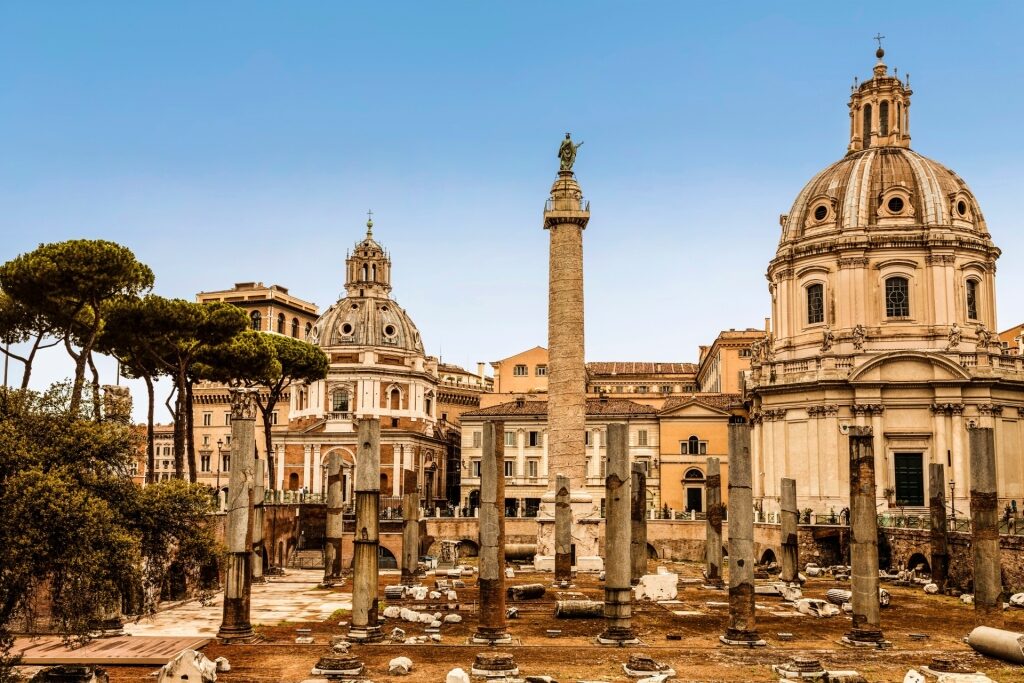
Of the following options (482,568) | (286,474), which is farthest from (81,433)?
(286,474)

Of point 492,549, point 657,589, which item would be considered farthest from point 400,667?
point 657,589

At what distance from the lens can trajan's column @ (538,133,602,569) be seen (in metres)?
42.7

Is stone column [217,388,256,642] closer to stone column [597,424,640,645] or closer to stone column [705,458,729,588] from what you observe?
stone column [597,424,640,645]

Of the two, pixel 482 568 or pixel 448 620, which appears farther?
pixel 448 620

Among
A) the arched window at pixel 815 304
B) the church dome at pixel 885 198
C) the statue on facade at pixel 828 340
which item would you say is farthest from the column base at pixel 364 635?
the church dome at pixel 885 198

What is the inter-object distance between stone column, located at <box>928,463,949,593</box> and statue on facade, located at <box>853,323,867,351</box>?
15620 millimetres

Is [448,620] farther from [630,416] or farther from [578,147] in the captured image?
[630,416]

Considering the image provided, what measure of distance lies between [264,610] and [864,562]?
16.3m

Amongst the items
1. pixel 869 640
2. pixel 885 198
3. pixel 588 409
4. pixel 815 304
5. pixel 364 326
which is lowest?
pixel 869 640

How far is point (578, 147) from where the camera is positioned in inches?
1802

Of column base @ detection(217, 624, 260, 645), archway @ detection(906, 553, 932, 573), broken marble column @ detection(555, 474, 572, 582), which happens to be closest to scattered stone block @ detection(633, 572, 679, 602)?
broken marble column @ detection(555, 474, 572, 582)

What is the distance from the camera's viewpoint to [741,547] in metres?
23.2

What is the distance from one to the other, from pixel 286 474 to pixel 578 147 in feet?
130

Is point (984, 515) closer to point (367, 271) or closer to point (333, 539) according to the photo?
point (333, 539)
